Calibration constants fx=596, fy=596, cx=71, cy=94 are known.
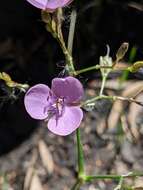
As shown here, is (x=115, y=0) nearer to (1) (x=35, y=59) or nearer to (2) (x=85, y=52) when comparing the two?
(2) (x=85, y=52)

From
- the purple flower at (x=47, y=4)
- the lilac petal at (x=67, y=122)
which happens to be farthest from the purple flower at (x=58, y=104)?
the purple flower at (x=47, y=4)

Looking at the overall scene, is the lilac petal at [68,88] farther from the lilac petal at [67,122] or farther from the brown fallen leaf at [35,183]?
the brown fallen leaf at [35,183]

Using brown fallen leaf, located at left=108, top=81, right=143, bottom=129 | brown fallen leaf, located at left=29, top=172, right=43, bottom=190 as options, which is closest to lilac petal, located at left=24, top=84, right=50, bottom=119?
brown fallen leaf, located at left=29, top=172, right=43, bottom=190

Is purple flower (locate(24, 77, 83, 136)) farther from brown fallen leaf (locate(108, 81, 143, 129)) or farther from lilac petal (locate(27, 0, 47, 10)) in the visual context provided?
brown fallen leaf (locate(108, 81, 143, 129))

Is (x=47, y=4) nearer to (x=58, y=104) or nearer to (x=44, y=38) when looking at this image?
(x=58, y=104)

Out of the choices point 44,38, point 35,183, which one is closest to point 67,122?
point 35,183

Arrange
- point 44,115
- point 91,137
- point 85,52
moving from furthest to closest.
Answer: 1. point 85,52
2. point 91,137
3. point 44,115

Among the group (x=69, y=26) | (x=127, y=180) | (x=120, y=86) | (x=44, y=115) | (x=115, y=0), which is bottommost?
(x=127, y=180)

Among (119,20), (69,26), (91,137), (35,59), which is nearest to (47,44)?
(35,59)
